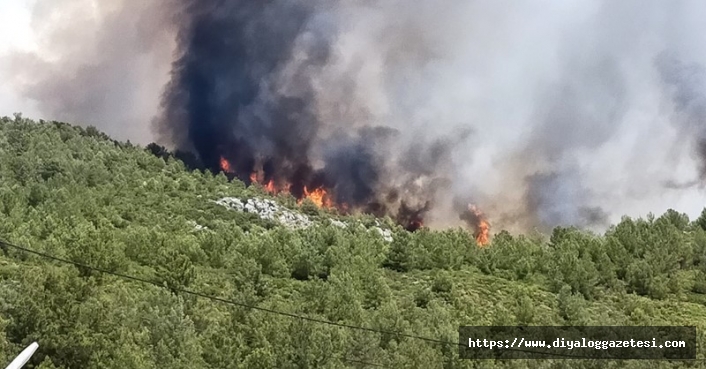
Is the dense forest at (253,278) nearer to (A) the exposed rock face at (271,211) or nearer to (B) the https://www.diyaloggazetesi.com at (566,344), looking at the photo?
(B) the https://www.diyaloggazetesi.com at (566,344)

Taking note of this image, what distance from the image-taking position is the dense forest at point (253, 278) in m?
40.8

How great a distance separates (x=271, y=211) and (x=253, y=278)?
221ft

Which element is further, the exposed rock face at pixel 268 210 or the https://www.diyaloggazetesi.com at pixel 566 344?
the exposed rock face at pixel 268 210

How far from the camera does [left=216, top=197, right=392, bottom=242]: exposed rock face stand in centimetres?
12838

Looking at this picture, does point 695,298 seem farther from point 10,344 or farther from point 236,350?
point 10,344

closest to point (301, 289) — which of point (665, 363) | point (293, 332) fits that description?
point (293, 332)

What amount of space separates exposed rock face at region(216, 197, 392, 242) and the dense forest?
362 centimetres

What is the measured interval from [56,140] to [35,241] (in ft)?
246

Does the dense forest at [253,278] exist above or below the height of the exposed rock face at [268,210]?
below

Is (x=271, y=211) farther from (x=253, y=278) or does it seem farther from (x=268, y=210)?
(x=253, y=278)

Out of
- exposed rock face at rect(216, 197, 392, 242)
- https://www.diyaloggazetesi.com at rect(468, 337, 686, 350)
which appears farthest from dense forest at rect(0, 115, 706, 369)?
exposed rock face at rect(216, 197, 392, 242)

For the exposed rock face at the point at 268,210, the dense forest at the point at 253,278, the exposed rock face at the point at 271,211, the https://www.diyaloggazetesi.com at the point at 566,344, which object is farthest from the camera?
the exposed rock face at the point at 268,210

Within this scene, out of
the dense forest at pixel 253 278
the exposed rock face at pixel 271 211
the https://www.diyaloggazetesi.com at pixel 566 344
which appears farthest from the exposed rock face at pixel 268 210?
the https://www.diyaloggazetesi.com at pixel 566 344

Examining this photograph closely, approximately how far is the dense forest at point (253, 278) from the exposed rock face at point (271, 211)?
362 cm
